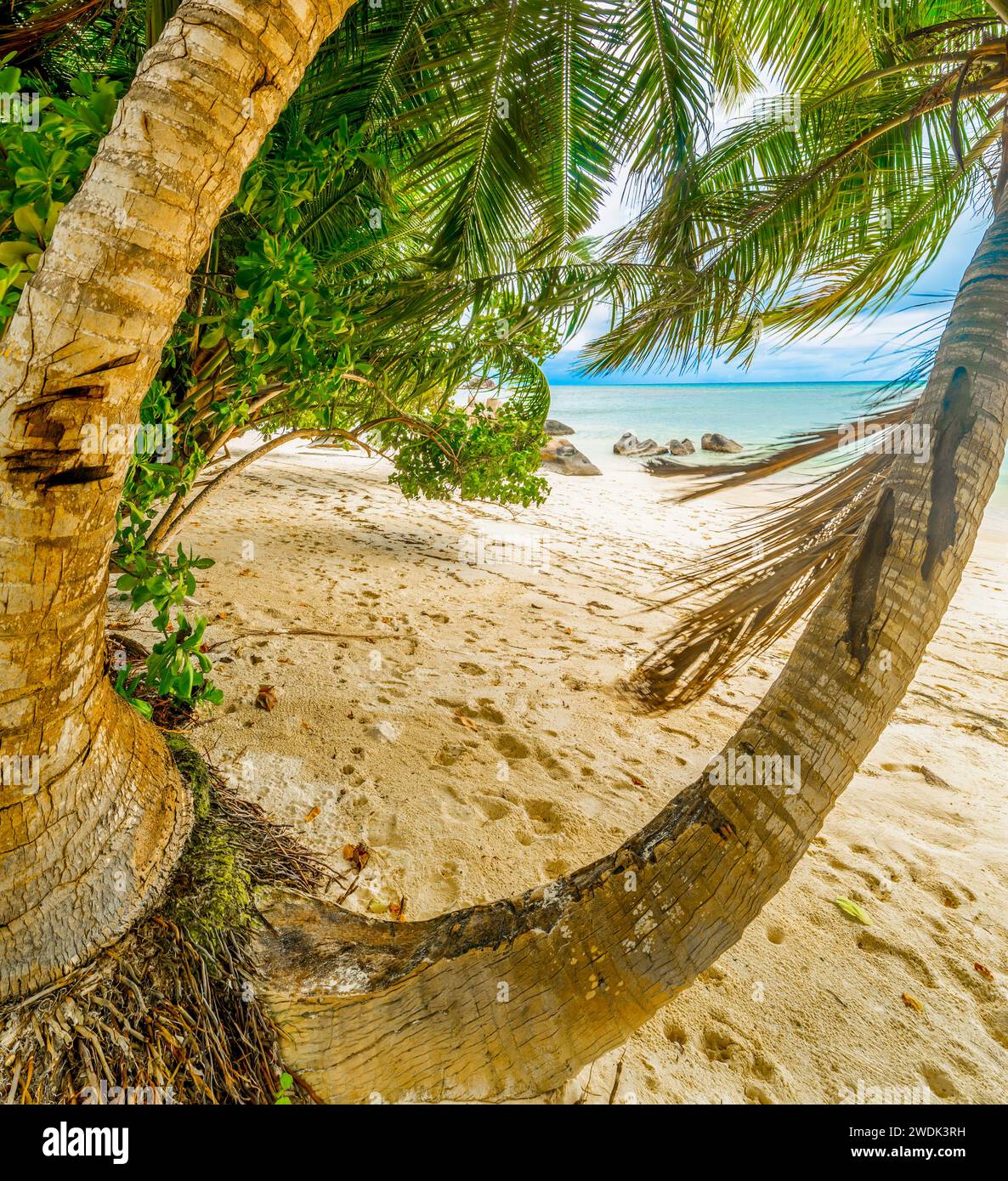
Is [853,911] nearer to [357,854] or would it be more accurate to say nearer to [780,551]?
[780,551]

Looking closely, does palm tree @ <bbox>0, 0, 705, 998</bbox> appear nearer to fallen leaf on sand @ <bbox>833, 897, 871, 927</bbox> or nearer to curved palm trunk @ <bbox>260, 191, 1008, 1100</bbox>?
curved palm trunk @ <bbox>260, 191, 1008, 1100</bbox>

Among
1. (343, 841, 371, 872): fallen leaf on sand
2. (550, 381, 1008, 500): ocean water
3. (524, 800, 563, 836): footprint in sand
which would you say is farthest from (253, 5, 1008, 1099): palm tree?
(550, 381, 1008, 500): ocean water

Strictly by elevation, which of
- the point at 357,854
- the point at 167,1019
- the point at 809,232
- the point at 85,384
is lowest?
the point at 357,854

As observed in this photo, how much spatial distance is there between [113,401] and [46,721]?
64 cm

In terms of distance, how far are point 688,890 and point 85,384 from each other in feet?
5.26

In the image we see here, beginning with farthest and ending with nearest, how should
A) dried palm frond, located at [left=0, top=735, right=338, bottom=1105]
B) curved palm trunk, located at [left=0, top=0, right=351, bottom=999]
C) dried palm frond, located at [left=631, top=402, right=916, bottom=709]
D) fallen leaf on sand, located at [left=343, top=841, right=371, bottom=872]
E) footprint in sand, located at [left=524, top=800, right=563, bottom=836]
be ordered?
footprint in sand, located at [left=524, top=800, right=563, bottom=836] → fallen leaf on sand, located at [left=343, top=841, right=371, bottom=872] → dried palm frond, located at [left=631, top=402, right=916, bottom=709] → dried palm frond, located at [left=0, top=735, right=338, bottom=1105] → curved palm trunk, located at [left=0, top=0, right=351, bottom=999]

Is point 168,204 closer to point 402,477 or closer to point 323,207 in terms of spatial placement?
point 323,207

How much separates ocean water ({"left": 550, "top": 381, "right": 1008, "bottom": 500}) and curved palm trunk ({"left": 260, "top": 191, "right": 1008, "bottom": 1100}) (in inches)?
599

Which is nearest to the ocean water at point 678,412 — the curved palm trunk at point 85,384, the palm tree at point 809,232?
the palm tree at point 809,232

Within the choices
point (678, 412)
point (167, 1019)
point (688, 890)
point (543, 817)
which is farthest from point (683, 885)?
point (678, 412)

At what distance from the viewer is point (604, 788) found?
113 inches

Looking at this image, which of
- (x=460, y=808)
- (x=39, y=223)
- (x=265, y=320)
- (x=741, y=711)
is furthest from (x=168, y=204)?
(x=741, y=711)

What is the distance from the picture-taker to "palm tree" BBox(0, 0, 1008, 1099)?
98 cm

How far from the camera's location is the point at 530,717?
3373mm
